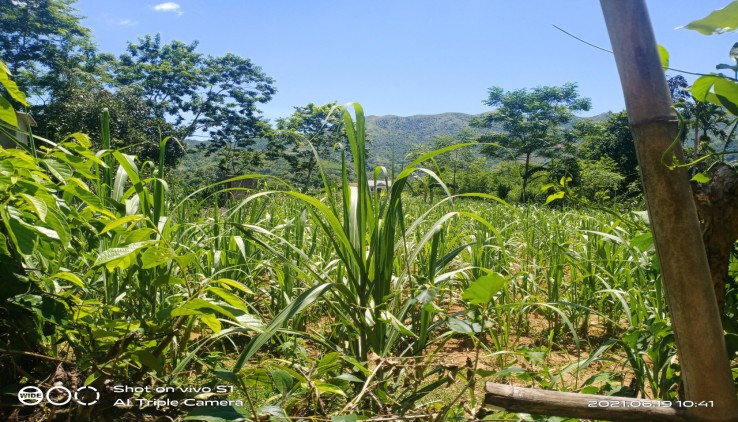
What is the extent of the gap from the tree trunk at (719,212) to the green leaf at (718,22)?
0.25 m

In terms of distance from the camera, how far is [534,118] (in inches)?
1358

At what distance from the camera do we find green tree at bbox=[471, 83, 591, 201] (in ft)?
111

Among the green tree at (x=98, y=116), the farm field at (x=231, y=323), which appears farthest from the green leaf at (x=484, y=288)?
the green tree at (x=98, y=116)

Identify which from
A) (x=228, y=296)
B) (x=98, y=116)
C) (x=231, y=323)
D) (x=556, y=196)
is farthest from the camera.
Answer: (x=98, y=116)

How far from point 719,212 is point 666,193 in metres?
0.23

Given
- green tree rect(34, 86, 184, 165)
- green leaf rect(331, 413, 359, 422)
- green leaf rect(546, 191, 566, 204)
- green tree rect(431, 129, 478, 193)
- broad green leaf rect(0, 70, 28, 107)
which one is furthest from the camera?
green tree rect(431, 129, 478, 193)

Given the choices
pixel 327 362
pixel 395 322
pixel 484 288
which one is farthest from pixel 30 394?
pixel 484 288

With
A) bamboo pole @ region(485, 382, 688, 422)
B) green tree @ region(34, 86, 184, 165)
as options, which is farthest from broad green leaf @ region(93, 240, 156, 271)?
green tree @ region(34, 86, 184, 165)

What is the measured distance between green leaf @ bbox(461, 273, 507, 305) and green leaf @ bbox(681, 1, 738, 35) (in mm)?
392

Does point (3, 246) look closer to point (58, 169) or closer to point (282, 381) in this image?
point (58, 169)

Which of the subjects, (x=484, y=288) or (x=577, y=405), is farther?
(x=484, y=288)

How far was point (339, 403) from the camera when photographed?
1.04m

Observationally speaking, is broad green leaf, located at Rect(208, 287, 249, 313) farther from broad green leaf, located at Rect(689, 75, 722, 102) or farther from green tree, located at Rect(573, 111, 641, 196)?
green tree, located at Rect(573, 111, 641, 196)

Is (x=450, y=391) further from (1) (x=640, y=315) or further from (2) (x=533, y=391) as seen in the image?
(2) (x=533, y=391)
